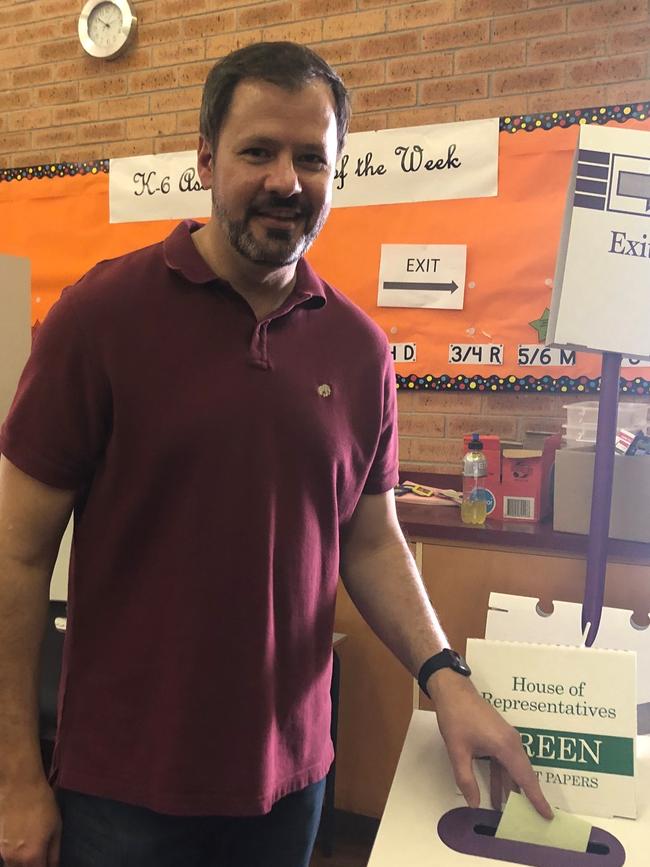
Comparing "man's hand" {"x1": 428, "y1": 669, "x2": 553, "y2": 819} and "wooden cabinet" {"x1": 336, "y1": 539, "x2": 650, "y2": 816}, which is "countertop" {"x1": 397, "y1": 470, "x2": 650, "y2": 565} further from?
"man's hand" {"x1": 428, "y1": 669, "x2": 553, "y2": 819}

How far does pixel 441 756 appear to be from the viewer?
38.6 inches

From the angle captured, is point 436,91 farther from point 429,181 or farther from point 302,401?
point 302,401

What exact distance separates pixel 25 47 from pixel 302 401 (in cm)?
287

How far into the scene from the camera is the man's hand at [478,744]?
34.1 inches

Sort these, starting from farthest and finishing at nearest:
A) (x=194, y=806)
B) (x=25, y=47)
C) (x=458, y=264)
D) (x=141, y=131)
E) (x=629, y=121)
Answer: (x=25, y=47) → (x=141, y=131) → (x=458, y=264) → (x=629, y=121) → (x=194, y=806)

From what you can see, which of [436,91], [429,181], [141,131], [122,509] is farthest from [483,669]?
[141,131]

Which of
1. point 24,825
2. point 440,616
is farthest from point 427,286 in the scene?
point 24,825

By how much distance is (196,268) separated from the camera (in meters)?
1.00

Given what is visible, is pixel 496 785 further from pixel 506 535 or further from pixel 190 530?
pixel 506 535

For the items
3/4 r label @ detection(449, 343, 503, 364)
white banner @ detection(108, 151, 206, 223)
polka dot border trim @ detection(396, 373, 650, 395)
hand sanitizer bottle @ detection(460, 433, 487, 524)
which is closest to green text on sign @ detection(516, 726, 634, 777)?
hand sanitizer bottle @ detection(460, 433, 487, 524)

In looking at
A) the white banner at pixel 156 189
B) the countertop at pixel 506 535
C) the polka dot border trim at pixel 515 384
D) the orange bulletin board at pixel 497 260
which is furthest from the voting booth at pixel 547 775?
the white banner at pixel 156 189

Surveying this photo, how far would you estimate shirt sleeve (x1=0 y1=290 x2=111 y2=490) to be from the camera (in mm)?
893

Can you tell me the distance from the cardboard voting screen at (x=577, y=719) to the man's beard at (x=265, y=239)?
0.57m

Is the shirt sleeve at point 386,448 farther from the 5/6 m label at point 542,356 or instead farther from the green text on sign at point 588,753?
the 5/6 m label at point 542,356
